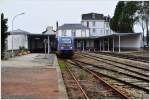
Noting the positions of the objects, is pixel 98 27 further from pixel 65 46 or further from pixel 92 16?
pixel 65 46

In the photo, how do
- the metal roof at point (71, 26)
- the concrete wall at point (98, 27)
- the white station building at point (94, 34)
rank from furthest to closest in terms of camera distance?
1. the concrete wall at point (98, 27)
2. the metal roof at point (71, 26)
3. the white station building at point (94, 34)

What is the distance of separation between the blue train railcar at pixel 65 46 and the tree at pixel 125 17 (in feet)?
145

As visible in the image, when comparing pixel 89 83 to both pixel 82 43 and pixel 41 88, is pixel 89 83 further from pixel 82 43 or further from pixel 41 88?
pixel 82 43

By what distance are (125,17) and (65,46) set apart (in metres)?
47.4

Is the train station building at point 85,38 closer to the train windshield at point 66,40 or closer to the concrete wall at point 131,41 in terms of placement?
the concrete wall at point 131,41

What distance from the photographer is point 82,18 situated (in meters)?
136

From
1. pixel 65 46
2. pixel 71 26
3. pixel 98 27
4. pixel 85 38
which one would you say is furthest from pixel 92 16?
pixel 65 46

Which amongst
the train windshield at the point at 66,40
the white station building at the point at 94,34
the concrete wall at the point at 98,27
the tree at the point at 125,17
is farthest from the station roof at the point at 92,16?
the train windshield at the point at 66,40

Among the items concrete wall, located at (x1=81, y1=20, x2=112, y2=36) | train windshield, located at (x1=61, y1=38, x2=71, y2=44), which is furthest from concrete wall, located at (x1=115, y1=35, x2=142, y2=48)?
concrete wall, located at (x1=81, y1=20, x2=112, y2=36)

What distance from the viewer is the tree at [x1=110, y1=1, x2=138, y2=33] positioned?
89.6 m

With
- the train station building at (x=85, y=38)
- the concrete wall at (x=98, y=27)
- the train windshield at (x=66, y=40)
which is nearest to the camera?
the train windshield at (x=66, y=40)

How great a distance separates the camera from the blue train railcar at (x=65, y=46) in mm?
46562

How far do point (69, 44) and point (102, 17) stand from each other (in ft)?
303

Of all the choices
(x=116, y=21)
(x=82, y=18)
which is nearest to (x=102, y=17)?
(x=82, y=18)
